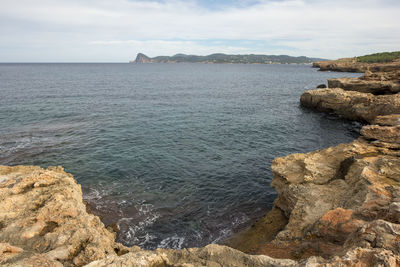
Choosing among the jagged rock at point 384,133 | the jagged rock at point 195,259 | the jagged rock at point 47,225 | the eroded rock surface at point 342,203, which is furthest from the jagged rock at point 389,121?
the jagged rock at point 47,225

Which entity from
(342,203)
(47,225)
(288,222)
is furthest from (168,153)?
(342,203)

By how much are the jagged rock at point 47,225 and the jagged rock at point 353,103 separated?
38.5m

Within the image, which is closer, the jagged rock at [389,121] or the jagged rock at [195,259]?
the jagged rock at [195,259]

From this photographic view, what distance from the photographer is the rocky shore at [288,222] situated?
25.6ft

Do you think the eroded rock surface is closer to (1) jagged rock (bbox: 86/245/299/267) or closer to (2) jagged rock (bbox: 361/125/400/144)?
(2) jagged rock (bbox: 361/125/400/144)

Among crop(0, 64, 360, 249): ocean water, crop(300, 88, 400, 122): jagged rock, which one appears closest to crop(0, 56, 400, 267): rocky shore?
crop(0, 64, 360, 249): ocean water

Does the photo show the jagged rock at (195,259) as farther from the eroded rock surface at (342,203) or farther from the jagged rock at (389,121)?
the jagged rock at (389,121)

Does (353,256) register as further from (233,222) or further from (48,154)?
(48,154)

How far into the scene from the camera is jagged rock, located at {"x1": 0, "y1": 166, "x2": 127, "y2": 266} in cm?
888

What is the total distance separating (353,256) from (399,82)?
53.4m

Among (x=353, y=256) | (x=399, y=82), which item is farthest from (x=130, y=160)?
(x=399, y=82)

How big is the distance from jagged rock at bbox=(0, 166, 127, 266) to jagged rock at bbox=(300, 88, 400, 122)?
38469 millimetres

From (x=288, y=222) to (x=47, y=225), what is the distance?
42.6ft

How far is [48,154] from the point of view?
28.6 meters
